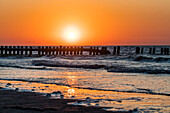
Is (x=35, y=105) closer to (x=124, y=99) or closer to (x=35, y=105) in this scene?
(x=35, y=105)

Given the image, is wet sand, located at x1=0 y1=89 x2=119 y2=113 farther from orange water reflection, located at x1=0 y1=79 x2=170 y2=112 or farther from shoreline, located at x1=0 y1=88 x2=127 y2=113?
orange water reflection, located at x1=0 y1=79 x2=170 y2=112

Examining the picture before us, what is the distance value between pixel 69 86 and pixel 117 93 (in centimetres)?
212

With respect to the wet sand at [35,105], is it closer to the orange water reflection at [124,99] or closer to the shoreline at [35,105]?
the shoreline at [35,105]

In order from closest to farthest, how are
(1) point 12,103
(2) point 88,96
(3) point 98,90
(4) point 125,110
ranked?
1. (4) point 125,110
2. (1) point 12,103
3. (2) point 88,96
4. (3) point 98,90

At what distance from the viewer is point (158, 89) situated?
8.91 metres

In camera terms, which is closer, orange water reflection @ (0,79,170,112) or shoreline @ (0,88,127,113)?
shoreline @ (0,88,127,113)

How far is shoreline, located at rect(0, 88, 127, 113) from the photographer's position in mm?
5793

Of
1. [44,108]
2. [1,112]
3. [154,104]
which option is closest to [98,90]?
[154,104]

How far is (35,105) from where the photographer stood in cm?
627

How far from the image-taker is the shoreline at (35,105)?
228 inches

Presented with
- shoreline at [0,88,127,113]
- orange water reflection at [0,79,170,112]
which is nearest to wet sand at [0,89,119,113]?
shoreline at [0,88,127,113]

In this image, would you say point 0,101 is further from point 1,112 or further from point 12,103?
point 1,112

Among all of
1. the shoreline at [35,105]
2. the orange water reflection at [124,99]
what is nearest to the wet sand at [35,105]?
the shoreline at [35,105]

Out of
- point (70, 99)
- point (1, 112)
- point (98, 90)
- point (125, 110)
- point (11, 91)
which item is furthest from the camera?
point (98, 90)
